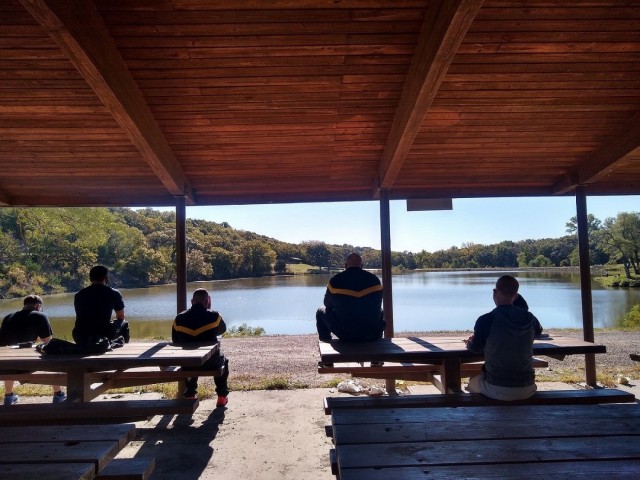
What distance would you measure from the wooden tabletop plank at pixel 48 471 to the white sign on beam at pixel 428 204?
14.4ft

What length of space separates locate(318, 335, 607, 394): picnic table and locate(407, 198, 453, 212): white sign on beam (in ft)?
6.87

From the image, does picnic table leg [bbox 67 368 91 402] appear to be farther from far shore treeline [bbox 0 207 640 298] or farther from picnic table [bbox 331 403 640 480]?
far shore treeline [bbox 0 207 640 298]

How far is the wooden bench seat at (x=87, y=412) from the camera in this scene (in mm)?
2502

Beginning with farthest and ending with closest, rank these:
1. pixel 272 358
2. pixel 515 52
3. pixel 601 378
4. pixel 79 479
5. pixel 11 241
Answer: pixel 11 241 < pixel 272 358 < pixel 601 378 < pixel 515 52 < pixel 79 479

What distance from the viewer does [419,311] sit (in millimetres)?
16969

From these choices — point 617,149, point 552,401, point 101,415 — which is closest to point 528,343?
point 552,401

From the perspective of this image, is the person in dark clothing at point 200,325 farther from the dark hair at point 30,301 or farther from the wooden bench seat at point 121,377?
the dark hair at point 30,301

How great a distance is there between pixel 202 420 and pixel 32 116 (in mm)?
3081

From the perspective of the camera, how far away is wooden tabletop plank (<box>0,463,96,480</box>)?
1373 mm

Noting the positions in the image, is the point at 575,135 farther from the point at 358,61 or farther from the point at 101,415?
the point at 101,415

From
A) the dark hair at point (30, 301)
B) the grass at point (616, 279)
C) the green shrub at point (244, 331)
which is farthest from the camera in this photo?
the grass at point (616, 279)

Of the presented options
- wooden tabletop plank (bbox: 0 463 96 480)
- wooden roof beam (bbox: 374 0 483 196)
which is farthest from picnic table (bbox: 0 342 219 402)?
wooden roof beam (bbox: 374 0 483 196)

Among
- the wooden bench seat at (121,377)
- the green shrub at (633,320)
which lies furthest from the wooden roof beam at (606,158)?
the green shrub at (633,320)

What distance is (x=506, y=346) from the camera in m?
2.37
